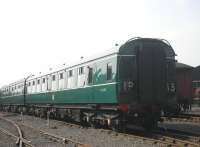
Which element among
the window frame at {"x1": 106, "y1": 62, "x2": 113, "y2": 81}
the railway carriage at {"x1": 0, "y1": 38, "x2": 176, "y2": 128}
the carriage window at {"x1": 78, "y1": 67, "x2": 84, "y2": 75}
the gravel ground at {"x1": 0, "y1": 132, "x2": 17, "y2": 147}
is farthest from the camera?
the carriage window at {"x1": 78, "y1": 67, "x2": 84, "y2": 75}

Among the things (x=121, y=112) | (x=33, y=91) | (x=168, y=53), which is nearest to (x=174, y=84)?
(x=168, y=53)

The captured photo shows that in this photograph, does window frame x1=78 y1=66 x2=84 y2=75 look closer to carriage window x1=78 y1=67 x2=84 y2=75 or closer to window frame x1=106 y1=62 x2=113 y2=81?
carriage window x1=78 y1=67 x2=84 y2=75

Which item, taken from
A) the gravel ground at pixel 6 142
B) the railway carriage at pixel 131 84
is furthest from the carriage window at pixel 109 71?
the gravel ground at pixel 6 142

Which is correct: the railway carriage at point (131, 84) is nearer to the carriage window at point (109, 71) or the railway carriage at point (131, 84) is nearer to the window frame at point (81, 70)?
the carriage window at point (109, 71)

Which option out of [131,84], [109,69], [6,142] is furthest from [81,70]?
[6,142]

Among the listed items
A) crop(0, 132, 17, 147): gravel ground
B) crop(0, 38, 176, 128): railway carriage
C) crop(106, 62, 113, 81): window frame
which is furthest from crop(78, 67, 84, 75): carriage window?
crop(0, 132, 17, 147): gravel ground

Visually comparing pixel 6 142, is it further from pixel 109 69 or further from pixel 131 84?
pixel 131 84

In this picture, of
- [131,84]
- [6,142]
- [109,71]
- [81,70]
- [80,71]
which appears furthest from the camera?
→ [80,71]

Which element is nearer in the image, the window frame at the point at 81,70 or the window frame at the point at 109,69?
the window frame at the point at 109,69

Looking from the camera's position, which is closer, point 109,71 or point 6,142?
point 6,142

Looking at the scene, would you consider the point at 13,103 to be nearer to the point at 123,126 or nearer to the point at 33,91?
the point at 33,91

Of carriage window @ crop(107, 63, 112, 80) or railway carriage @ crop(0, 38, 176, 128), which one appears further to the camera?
carriage window @ crop(107, 63, 112, 80)

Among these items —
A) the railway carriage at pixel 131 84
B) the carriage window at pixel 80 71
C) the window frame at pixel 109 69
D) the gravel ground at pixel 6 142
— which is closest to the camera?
the gravel ground at pixel 6 142

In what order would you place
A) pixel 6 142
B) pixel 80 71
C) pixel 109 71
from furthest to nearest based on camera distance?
pixel 80 71, pixel 109 71, pixel 6 142
